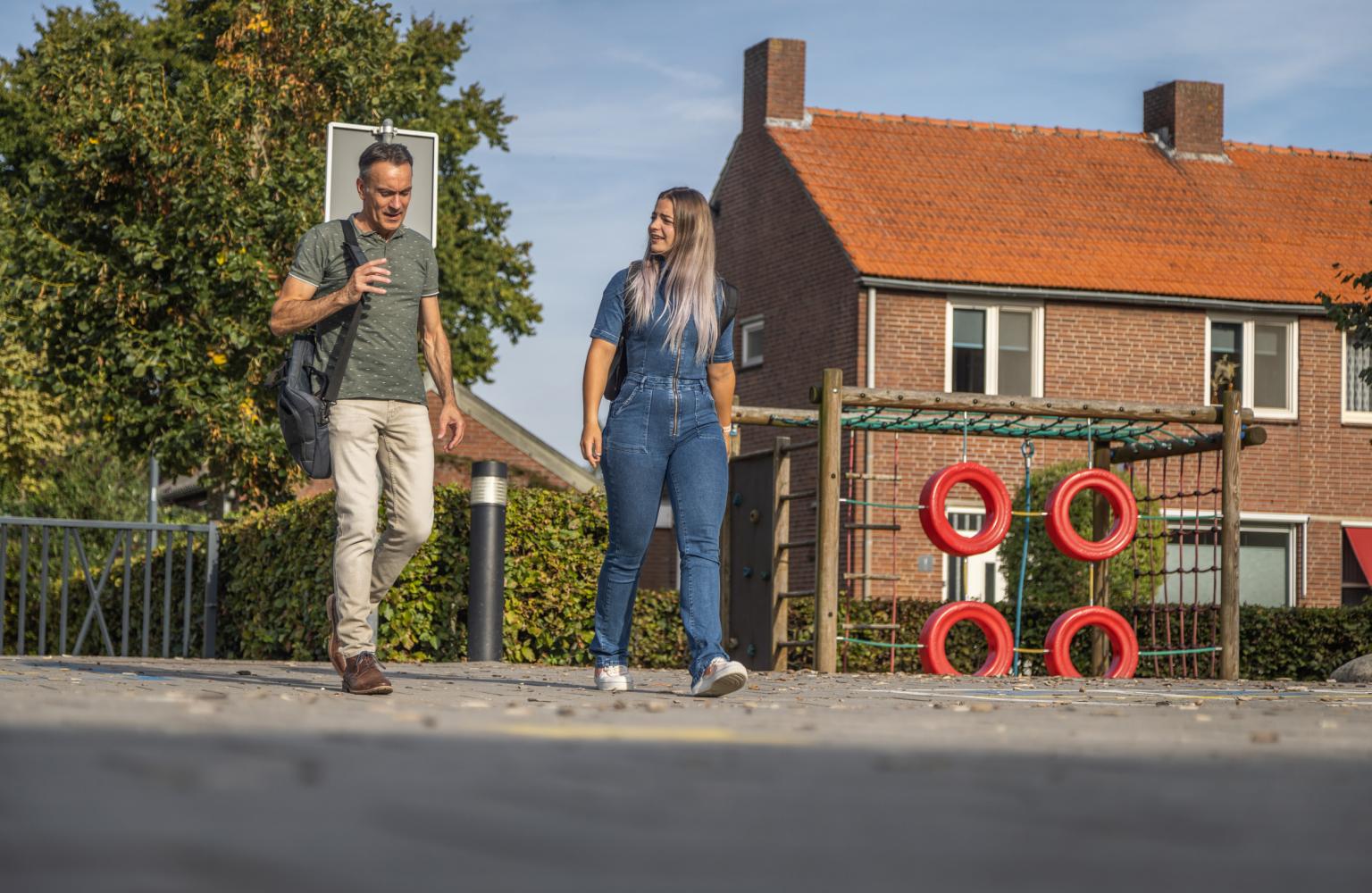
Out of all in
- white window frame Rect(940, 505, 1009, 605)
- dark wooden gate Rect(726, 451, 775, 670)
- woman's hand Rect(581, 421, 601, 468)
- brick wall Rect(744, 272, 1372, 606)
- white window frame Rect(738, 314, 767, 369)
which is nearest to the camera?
woman's hand Rect(581, 421, 601, 468)

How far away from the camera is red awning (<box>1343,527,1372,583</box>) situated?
103ft

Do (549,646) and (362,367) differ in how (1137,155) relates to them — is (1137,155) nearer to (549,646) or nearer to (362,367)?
(549,646)

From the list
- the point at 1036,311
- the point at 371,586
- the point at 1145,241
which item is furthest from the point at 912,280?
the point at 371,586

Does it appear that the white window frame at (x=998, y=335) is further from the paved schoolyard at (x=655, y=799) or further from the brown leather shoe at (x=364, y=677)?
the paved schoolyard at (x=655, y=799)

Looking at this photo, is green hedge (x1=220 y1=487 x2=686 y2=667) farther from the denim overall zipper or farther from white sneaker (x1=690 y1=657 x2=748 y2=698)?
white sneaker (x1=690 y1=657 x2=748 y2=698)

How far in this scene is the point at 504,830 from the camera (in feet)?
9.70

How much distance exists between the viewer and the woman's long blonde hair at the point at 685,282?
7855mm

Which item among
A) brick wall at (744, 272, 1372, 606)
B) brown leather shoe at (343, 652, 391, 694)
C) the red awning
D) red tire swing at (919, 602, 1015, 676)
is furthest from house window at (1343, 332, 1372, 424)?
brown leather shoe at (343, 652, 391, 694)

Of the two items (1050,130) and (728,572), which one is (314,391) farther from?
(1050,130)

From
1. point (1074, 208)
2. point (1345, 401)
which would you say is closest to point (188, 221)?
point (1074, 208)

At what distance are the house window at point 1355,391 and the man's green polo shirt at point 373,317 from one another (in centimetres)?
2663

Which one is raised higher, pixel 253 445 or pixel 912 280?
pixel 912 280

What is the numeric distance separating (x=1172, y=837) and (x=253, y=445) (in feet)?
60.9

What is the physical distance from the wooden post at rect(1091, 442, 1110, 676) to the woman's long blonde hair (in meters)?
10.1
